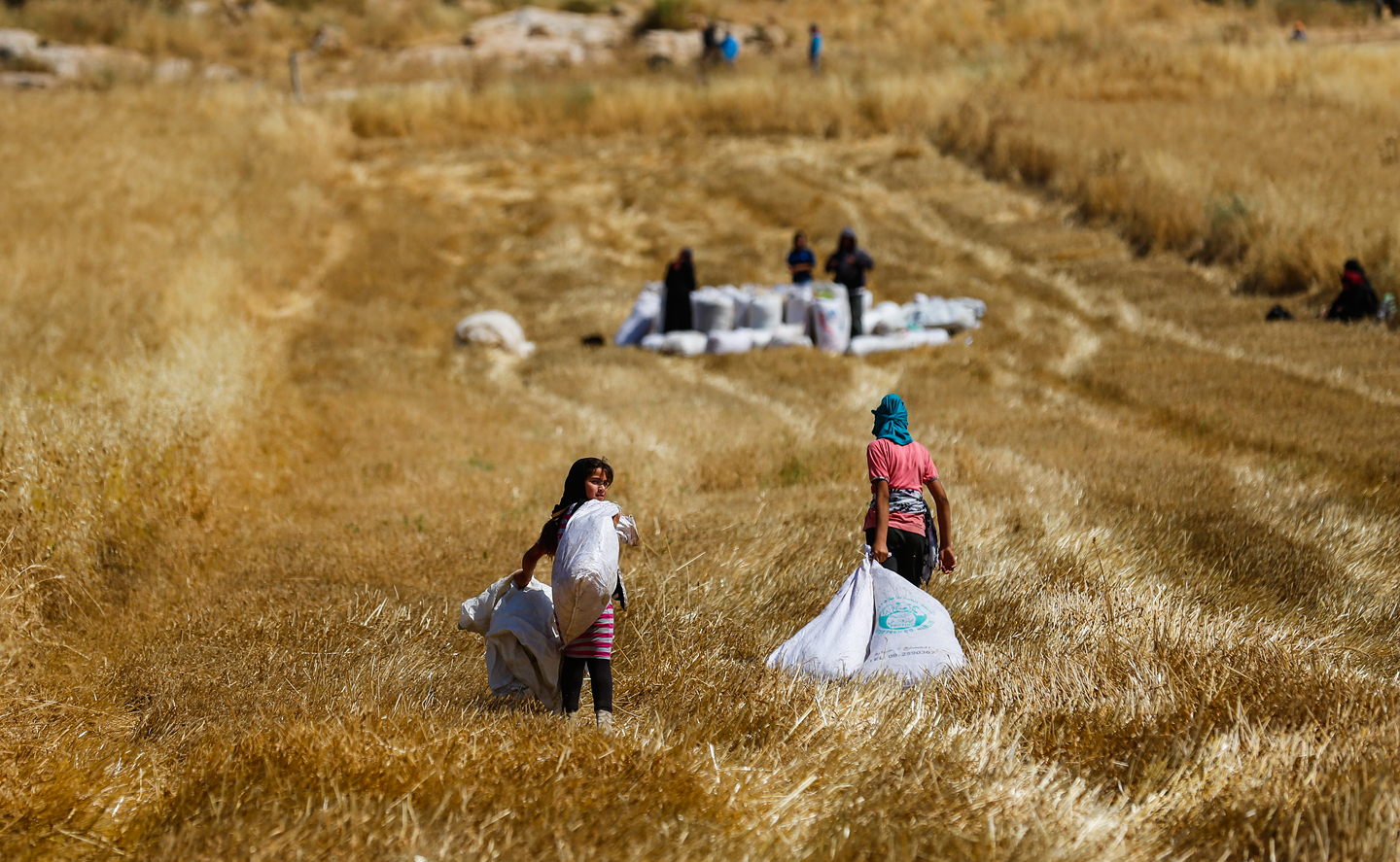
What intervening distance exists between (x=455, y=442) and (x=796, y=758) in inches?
240

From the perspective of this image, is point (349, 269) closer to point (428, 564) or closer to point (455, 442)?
point (455, 442)

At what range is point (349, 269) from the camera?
1619cm

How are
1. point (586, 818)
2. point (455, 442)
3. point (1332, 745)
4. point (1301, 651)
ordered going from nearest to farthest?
point (586, 818) → point (1332, 745) → point (1301, 651) → point (455, 442)

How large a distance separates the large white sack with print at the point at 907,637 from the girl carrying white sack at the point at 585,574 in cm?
106

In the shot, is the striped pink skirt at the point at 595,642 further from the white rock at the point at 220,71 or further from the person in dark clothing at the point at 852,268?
the white rock at the point at 220,71

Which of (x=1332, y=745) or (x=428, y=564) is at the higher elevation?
(x=1332, y=745)

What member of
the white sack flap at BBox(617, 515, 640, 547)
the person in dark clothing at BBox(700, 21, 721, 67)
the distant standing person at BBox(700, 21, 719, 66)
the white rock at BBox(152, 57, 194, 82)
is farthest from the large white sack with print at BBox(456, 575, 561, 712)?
the white rock at BBox(152, 57, 194, 82)

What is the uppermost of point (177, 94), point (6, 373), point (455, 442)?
point (177, 94)

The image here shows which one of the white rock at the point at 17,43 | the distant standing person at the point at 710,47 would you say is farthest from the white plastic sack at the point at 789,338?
the white rock at the point at 17,43

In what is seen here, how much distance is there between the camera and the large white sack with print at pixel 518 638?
4043 millimetres

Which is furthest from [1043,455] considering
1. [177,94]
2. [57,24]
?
[57,24]

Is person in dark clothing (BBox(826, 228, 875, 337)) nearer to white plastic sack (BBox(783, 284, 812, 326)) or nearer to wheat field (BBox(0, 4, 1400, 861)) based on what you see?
white plastic sack (BBox(783, 284, 812, 326))

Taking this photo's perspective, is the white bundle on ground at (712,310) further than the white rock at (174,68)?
No

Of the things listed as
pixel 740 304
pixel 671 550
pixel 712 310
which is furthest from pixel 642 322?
pixel 671 550
